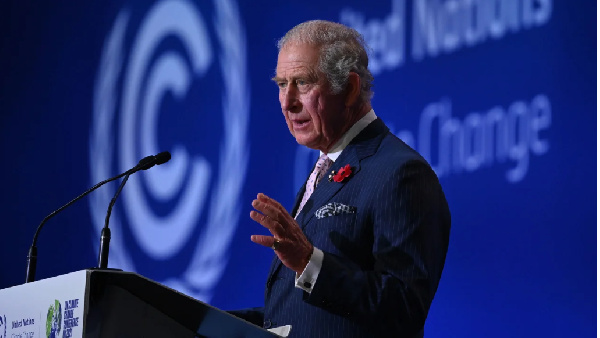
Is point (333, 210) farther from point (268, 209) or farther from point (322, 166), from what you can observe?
point (268, 209)

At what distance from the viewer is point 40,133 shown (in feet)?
16.6

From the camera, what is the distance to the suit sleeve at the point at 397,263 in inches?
75.4

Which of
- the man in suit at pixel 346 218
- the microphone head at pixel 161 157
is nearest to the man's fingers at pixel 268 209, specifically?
the man in suit at pixel 346 218

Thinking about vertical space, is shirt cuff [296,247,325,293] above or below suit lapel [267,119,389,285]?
below

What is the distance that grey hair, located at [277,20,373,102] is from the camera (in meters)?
2.33

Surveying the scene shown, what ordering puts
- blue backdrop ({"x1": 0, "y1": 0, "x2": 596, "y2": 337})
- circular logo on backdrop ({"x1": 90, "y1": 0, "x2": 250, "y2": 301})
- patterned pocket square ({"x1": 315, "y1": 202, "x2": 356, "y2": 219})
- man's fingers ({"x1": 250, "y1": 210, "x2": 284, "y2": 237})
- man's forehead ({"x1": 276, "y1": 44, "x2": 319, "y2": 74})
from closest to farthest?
man's fingers ({"x1": 250, "y1": 210, "x2": 284, "y2": 237}) → patterned pocket square ({"x1": 315, "y1": 202, "x2": 356, "y2": 219}) → man's forehead ({"x1": 276, "y1": 44, "x2": 319, "y2": 74}) → blue backdrop ({"x1": 0, "y1": 0, "x2": 596, "y2": 337}) → circular logo on backdrop ({"x1": 90, "y1": 0, "x2": 250, "y2": 301})

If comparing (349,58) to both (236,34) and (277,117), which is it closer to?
(277,117)

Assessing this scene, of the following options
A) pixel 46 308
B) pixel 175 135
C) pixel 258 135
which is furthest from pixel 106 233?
pixel 175 135

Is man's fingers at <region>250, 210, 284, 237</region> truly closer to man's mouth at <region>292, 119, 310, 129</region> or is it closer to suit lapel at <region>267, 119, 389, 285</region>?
suit lapel at <region>267, 119, 389, 285</region>

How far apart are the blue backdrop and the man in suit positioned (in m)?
0.77

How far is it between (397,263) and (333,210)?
25 centimetres

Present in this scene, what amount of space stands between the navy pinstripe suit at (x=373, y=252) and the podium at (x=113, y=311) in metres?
0.21

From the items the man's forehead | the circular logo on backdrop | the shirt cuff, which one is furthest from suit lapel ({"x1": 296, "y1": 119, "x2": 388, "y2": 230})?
the circular logo on backdrop

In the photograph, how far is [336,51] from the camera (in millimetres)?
2348
